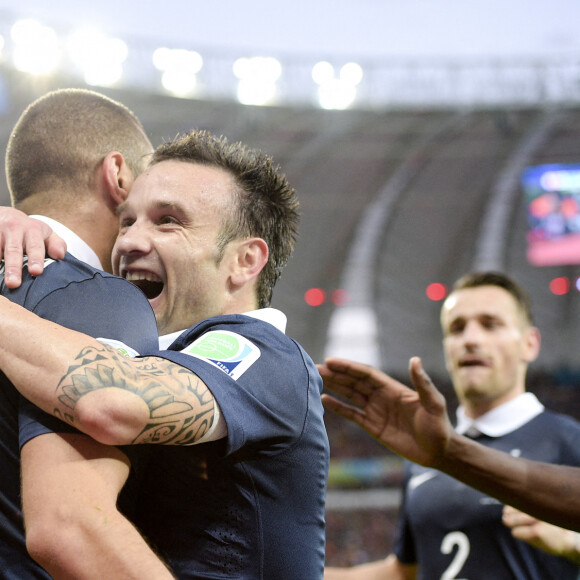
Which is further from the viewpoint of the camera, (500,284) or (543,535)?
(500,284)

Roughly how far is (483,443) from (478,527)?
512mm

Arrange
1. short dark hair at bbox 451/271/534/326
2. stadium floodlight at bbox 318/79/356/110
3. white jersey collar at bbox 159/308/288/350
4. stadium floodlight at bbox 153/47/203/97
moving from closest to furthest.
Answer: white jersey collar at bbox 159/308/288/350 < short dark hair at bbox 451/271/534/326 < stadium floodlight at bbox 153/47/203/97 < stadium floodlight at bbox 318/79/356/110

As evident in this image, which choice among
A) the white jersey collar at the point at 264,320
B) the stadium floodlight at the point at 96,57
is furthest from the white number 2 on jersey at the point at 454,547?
the stadium floodlight at the point at 96,57

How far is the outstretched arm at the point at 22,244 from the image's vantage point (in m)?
1.81

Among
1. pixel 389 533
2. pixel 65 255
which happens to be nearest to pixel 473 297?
pixel 65 255

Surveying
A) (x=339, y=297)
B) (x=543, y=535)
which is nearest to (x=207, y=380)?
(x=543, y=535)

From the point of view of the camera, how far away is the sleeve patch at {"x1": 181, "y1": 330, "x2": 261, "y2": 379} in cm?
176

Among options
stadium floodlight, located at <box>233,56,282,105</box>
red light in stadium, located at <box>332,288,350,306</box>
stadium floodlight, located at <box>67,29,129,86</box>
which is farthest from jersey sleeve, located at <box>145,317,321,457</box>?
red light in stadium, located at <box>332,288,350,306</box>

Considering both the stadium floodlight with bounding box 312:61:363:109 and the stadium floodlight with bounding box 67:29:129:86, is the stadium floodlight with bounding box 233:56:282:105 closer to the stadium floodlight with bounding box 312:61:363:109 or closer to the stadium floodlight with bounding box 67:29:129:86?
the stadium floodlight with bounding box 312:61:363:109

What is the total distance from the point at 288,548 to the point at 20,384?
2.64 feet

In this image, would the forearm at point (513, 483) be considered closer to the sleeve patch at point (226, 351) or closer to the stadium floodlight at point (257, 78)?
the sleeve patch at point (226, 351)

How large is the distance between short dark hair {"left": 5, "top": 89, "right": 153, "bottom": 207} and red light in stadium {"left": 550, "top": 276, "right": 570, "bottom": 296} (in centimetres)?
2225

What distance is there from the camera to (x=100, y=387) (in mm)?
1598

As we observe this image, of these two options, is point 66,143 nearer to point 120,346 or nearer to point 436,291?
point 120,346
